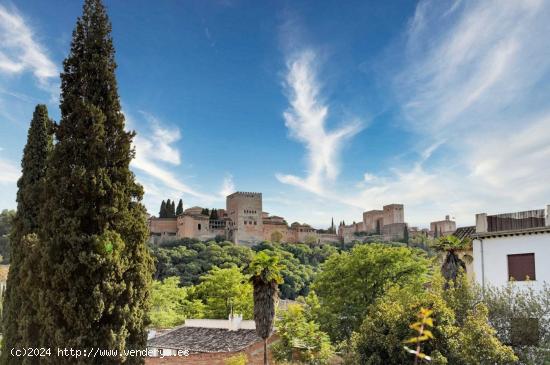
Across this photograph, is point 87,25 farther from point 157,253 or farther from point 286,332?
point 157,253

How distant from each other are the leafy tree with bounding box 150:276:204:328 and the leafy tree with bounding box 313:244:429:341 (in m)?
13.0

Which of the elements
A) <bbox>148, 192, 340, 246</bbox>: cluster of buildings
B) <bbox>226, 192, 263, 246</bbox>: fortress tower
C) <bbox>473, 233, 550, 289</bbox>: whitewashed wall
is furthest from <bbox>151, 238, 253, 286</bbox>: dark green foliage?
<bbox>473, 233, 550, 289</bbox>: whitewashed wall

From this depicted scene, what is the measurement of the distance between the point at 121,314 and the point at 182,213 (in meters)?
83.5

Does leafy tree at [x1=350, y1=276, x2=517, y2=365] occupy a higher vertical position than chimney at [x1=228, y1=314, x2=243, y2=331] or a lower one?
higher

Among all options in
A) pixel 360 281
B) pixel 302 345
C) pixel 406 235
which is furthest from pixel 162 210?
pixel 302 345

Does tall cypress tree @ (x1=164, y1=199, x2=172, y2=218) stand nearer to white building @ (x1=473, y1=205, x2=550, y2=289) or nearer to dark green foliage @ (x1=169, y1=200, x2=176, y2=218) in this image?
dark green foliage @ (x1=169, y1=200, x2=176, y2=218)

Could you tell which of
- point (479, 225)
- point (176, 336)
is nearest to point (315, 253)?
point (176, 336)

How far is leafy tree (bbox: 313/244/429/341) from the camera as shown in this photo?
28406 mm

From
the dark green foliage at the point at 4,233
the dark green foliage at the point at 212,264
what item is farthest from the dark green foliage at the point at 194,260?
the dark green foliage at the point at 4,233

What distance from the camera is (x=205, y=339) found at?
2456 centimetres

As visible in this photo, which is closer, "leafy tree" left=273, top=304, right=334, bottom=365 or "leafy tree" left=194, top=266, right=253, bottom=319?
"leafy tree" left=273, top=304, right=334, bottom=365

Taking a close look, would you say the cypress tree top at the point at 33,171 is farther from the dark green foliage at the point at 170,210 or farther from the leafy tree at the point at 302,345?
the dark green foliage at the point at 170,210

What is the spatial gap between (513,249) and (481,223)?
70.1 inches

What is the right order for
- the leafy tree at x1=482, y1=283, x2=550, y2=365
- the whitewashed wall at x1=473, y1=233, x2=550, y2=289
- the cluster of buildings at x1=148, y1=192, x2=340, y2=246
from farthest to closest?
the cluster of buildings at x1=148, y1=192, x2=340, y2=246, the whitewashed wall at x1=473, y1=233, x2=550, y2=289, the leafy tree at x1=482, y1=283, x2=550, y2=365
